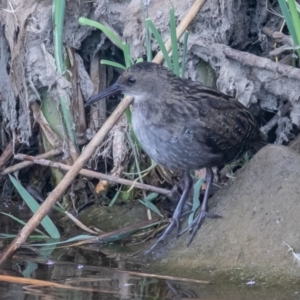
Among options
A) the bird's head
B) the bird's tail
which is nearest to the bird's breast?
the bird's head

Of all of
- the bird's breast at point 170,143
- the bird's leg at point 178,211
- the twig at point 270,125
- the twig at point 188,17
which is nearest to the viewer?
the bird's breast at point 170,143

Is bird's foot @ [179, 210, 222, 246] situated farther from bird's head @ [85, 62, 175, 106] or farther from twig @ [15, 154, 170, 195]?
bird's head @ [85, 62, 175, 106]

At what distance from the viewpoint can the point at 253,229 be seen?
3.77 meters

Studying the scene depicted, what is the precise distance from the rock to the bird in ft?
0.34

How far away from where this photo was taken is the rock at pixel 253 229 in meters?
3.60

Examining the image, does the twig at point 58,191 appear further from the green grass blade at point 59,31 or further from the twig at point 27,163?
the twig at point 27,163

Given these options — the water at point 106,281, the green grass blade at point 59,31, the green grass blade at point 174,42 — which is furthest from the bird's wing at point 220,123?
the green grass blade at point 59,31

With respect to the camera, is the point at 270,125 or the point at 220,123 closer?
the point at 220,123

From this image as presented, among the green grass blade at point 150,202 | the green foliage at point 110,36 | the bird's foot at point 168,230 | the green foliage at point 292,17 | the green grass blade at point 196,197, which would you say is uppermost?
the green foliage at point 292,17

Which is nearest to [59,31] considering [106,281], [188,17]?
[188,17]

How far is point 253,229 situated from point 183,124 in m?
0.64

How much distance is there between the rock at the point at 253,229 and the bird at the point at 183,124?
102 mm

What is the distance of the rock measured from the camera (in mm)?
3600

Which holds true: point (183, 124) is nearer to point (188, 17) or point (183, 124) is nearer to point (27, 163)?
point (188, 17)
